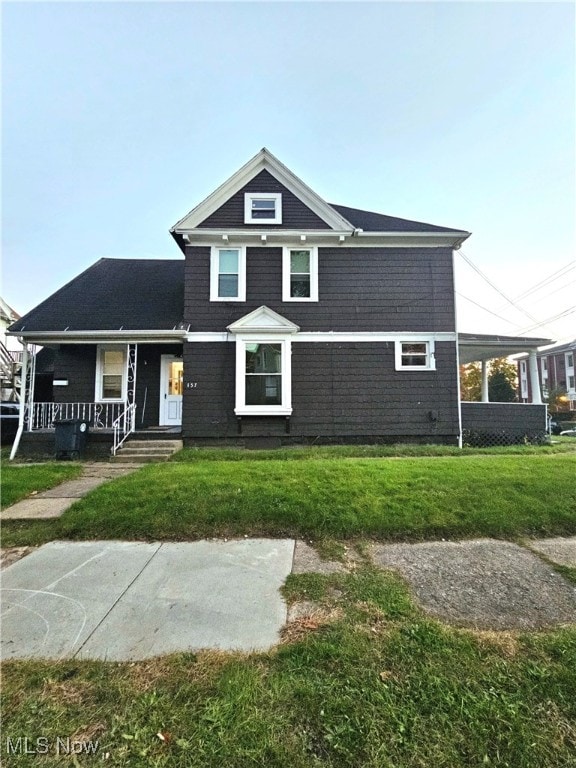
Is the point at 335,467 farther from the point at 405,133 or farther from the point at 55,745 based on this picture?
the point at 405,133

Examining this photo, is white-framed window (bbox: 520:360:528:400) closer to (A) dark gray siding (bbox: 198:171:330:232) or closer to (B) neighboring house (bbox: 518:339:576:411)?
(B) neighboring house (bbox: 518:339:576:411)

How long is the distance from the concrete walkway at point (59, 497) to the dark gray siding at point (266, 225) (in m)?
7.03

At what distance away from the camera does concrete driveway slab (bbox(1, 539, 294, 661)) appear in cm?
227

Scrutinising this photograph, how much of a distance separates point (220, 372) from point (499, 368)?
98.0 ft

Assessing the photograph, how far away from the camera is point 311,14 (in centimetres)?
941

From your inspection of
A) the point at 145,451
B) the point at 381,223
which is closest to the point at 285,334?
the point at 381,223

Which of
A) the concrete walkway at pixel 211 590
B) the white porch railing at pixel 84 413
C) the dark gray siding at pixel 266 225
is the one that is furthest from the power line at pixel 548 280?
the white porch railing at pixel 84 413

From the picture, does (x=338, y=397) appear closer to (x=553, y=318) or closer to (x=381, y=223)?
(x=381, y=223)

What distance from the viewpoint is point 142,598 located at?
283 centimetres

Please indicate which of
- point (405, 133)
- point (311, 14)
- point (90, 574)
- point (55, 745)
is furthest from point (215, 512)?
point (405, 133)

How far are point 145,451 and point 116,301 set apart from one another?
5161 millimetres

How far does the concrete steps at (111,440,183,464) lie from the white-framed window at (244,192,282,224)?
659 cm

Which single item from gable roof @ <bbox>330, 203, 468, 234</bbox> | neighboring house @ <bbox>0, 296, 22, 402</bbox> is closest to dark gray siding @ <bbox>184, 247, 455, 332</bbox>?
gable roof @ <bbox>330, 203, 468, 234</bbox>

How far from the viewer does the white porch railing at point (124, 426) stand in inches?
339
